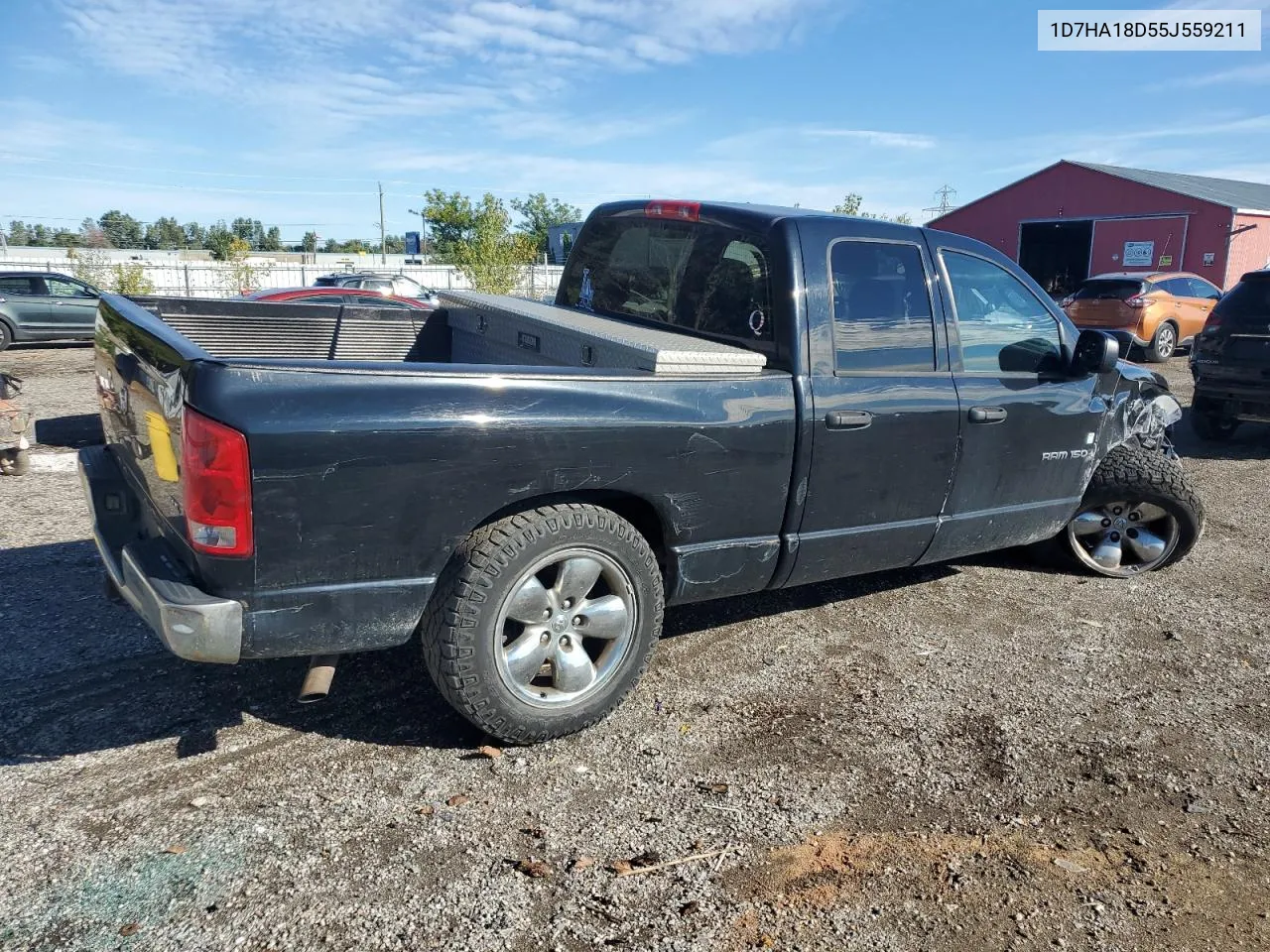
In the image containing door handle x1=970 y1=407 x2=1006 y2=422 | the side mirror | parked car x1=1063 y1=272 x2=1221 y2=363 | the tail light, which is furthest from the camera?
parked car x1=1063 y1=272 x2=1221 y2=363

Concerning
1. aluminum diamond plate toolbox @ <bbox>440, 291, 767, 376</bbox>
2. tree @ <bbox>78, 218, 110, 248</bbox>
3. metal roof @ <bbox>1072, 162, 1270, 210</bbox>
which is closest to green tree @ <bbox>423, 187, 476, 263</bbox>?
tree @ <bbox>78, 218, 110, 248</bbox>

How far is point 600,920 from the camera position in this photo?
2.43m

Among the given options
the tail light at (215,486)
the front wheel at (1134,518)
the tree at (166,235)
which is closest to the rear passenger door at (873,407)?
the front wheel at (1134,518)

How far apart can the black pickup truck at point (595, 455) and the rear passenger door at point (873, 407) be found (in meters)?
0.01

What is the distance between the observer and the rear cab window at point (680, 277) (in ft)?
12.4

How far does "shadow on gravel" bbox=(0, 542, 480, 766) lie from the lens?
328cm

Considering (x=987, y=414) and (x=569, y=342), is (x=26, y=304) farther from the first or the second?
(x=987, y=414)

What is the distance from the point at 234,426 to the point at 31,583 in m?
2.93

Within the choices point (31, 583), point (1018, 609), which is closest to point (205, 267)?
point (31, 583)

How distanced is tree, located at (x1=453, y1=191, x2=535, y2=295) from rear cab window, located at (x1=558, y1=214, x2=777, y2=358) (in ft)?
65.1

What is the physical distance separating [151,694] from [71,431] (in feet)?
4.82

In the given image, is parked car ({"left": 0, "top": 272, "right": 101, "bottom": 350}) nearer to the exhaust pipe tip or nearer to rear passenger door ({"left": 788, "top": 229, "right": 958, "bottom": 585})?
the exhaust pipe tip

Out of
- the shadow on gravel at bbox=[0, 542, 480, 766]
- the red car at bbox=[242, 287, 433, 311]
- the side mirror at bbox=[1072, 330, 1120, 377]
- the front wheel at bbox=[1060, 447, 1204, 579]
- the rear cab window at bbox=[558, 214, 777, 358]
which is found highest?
the rear cab window at bbox=[558, 214, 777, 358]

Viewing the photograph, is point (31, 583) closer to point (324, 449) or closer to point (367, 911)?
point (324, 449)
